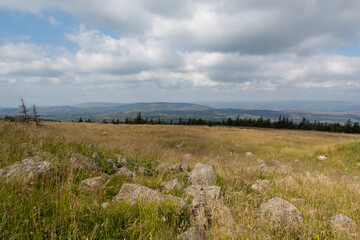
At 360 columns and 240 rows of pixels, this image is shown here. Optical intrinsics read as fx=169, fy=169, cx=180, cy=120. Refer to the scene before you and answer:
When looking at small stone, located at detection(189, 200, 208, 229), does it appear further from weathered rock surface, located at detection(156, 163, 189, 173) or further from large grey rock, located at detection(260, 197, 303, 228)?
weathered rock surface, located at detection(156, 163, 189, 173)

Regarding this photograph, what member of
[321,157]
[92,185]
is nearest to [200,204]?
[92,185]

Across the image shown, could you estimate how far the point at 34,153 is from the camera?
5.67m

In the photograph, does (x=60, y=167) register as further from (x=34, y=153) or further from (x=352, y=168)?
(x=352, y=168)

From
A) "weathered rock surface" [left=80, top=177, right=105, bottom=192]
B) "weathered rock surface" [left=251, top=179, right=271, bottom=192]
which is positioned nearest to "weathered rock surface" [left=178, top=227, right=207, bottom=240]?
"weathered rock surface" [left=80, top=177, right=105, bottom=192]

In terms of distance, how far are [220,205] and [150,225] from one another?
167 cm

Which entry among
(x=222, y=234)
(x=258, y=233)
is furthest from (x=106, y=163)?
(x=258, y=233)

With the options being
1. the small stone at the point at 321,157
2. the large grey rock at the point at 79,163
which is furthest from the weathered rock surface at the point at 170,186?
the small stone at the point at 321,157

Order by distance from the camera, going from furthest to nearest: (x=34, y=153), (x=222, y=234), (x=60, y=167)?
(x=34, y=153) < (x=60, y=167) < (x=222, y=234)

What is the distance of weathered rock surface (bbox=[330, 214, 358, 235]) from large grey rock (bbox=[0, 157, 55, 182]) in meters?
6.37

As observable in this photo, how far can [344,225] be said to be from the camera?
3.47 meters

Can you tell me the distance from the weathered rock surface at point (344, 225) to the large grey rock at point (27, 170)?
6.37 m

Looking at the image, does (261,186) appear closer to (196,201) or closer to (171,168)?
(196,201)

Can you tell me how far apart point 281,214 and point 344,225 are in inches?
52.8

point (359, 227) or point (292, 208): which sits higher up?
point (292, 208)
